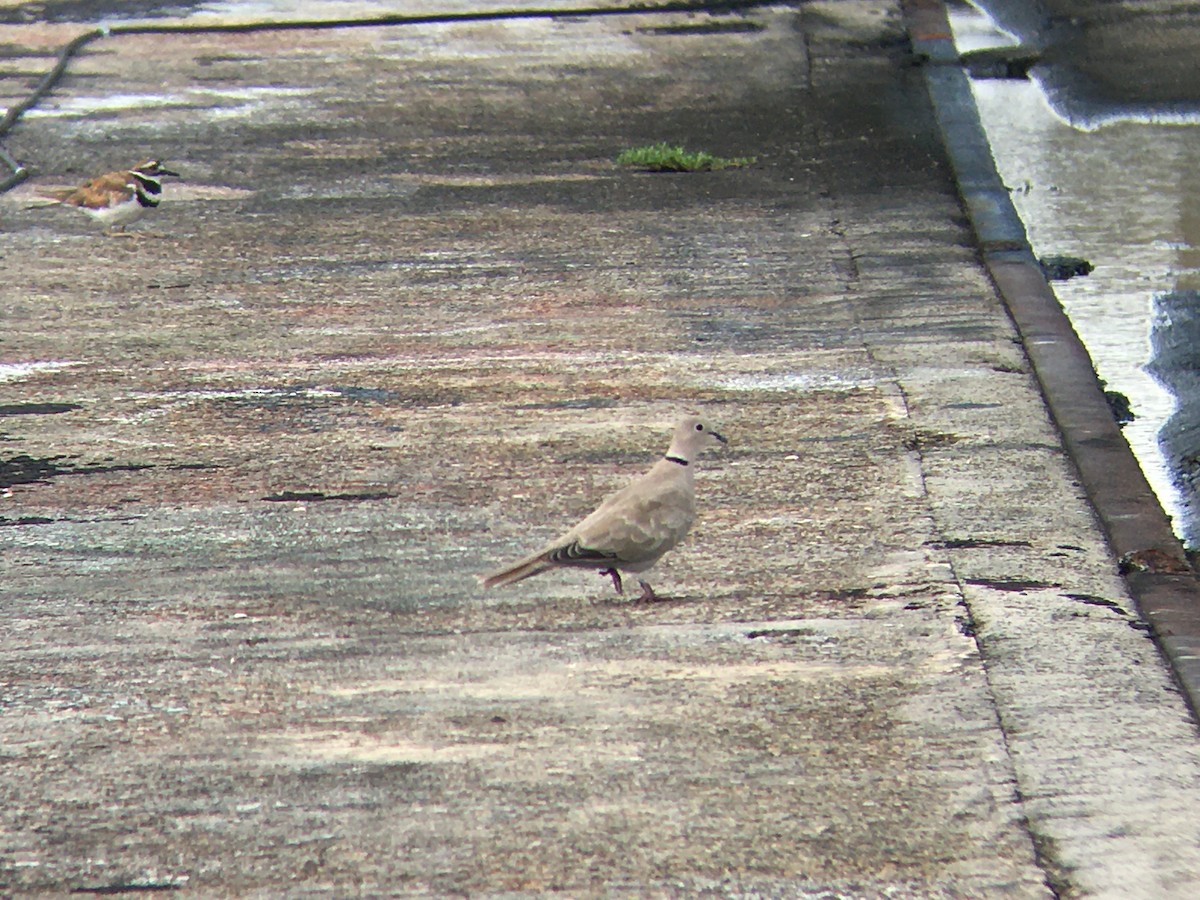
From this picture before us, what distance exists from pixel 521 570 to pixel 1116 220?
19.9 feet

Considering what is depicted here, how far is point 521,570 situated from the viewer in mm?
4719

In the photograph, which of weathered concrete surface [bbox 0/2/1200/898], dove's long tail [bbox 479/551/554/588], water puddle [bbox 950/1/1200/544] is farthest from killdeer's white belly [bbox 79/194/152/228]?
water puddle [bbox 950/1/1200/544]

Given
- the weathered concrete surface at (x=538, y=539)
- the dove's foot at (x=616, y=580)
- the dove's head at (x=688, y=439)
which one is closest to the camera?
the weathered concrete surface at (x=538, y=539)

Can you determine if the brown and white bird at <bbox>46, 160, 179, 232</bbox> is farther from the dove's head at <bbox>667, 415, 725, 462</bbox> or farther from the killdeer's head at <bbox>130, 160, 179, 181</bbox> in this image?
the dove's head at <bbox>667, 415, 725, 462</bbox>

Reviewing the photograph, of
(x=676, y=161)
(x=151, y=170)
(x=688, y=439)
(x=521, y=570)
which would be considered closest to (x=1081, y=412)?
(x=688, y=439)

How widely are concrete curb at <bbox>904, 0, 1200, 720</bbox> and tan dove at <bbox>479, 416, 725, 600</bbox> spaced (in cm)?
135

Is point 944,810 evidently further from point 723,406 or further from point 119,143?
point 119,143

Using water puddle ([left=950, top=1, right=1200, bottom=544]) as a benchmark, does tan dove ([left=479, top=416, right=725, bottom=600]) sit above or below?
above

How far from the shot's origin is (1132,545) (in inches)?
204

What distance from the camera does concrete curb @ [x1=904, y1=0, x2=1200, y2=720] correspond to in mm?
4809

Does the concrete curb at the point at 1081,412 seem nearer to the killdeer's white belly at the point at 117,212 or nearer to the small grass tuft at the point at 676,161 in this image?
the small grass tuft at the point at 676,161

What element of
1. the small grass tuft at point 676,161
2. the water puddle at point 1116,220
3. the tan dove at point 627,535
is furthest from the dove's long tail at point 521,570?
the small grass tuft at point 676,161

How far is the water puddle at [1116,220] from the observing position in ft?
24.5

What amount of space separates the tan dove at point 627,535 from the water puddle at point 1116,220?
2.30 meters
